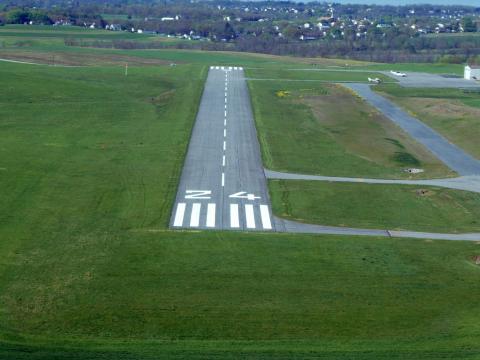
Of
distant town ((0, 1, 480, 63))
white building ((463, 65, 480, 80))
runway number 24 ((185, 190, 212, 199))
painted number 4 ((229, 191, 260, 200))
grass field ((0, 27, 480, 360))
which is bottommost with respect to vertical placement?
grass field ((0, 27, 480, 360))

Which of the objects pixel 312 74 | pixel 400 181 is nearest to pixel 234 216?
pixel 400 181

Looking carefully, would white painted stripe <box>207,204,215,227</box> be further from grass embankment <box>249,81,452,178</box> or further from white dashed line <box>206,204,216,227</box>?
grass embankment <box>249,81,452,178</box>

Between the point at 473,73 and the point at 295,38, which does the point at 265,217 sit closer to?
the point at 473,73

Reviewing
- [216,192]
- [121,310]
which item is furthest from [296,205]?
[121,310]

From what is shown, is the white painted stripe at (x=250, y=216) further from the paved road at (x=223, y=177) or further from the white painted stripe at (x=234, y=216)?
the white painted stripe at (x=234, y=216)

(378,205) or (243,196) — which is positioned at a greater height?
(243,196)

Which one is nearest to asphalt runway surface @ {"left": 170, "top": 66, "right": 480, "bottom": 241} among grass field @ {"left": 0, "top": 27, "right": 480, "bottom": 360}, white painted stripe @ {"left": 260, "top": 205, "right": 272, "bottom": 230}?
white painted stripe @ {"left": 260, "top": 205, "right": 272, "bottom": 230}

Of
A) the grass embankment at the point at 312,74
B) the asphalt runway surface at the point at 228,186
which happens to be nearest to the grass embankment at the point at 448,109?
the grass embankment at the point at 312,74
